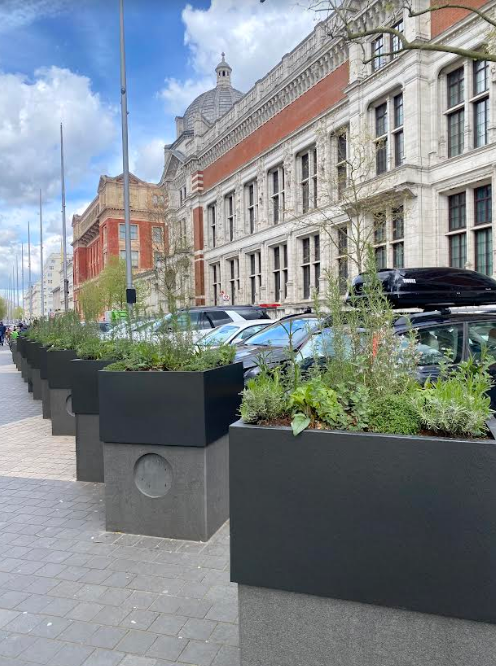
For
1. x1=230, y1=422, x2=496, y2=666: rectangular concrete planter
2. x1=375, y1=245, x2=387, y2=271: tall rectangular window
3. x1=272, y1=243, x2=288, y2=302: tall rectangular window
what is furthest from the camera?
x1=272, y1=243, x2=288, y2=302: tall rectangular window

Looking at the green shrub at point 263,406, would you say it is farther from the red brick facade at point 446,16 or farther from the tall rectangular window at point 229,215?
the tall rectangular window at point 229,215

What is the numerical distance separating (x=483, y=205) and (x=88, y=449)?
19.9 m

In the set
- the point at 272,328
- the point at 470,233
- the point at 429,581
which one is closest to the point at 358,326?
the point at 429,581

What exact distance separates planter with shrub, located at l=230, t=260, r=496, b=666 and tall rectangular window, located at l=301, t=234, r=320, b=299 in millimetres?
28821

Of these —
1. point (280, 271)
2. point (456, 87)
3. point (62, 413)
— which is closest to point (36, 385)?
point (62, 413)

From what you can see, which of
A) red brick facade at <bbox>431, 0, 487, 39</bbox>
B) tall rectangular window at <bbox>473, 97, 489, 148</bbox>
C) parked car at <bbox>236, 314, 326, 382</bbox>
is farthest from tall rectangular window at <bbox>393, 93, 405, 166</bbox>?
parked car at <bbox>236, 314, 326, 382</bbox>

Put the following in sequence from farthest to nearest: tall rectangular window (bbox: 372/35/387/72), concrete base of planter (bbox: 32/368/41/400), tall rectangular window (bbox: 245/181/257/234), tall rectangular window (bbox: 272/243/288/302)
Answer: tall rectangular window (bbox: 245/181/257/234), tall rectangular window (bbox: 272/243/288/302), tall rectangular window (bbox: 372/35/387/72), concrete base of planter (bbox: 32/368/41/400)

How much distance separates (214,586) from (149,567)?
0.57 m

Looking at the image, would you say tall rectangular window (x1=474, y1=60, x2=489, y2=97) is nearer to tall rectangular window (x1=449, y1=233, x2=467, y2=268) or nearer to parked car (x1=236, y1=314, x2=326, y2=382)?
tall rectangular window (x1=449, y1=233, x2=467, y2=268)

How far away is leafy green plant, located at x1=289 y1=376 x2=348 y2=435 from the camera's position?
2314 millimetres

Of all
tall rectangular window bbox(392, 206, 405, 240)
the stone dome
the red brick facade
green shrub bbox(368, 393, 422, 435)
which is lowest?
green shrub bbox(368, 393, 422, 435)

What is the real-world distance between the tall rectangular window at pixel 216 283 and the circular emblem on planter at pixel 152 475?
1605 inches

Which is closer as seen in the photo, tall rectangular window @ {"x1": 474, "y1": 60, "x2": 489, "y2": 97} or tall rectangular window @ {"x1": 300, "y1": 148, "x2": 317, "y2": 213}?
tall rectangular window @ {"x1": 474, "y1": 60, "x2": 489, "y2": 97}

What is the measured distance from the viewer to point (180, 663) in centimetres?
268
